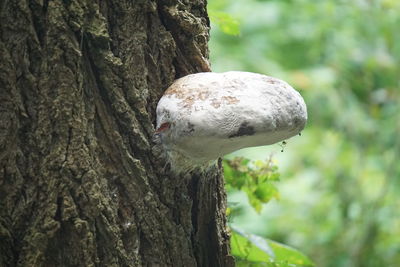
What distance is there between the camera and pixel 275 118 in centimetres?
100

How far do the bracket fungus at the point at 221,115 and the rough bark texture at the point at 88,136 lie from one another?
48 mm

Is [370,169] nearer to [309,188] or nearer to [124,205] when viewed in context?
[309,188]

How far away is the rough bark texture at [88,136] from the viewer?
0.93m

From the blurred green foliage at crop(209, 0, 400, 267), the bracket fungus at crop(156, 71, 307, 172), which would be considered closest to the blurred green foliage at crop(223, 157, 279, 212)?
the bracket fungus at crop(156, 71, 307, 172)

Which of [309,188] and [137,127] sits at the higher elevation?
[309,188]

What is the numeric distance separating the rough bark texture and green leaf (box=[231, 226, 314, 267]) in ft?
1.45

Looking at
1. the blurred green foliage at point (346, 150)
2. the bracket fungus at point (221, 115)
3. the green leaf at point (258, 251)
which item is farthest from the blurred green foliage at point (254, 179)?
the blurred green foliage at point (346, 150)

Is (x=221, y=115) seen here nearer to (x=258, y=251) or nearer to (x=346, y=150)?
(x=258, y=251)

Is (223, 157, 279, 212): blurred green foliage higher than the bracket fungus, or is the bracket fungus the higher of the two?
(223, 157, 279, 212): blurred green foliage

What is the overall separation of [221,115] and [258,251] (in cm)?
69

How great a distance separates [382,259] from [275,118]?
117 inches

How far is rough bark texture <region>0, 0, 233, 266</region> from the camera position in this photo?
935 mm

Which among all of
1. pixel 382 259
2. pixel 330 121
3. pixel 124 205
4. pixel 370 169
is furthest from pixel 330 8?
pixel 124 205

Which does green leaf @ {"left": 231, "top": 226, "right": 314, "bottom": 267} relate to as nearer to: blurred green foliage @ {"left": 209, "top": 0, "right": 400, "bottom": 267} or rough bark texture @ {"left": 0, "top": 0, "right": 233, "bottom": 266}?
rough bark texture @ {"left": 0, "top": 0, "right": 233, "bottom": 266}
